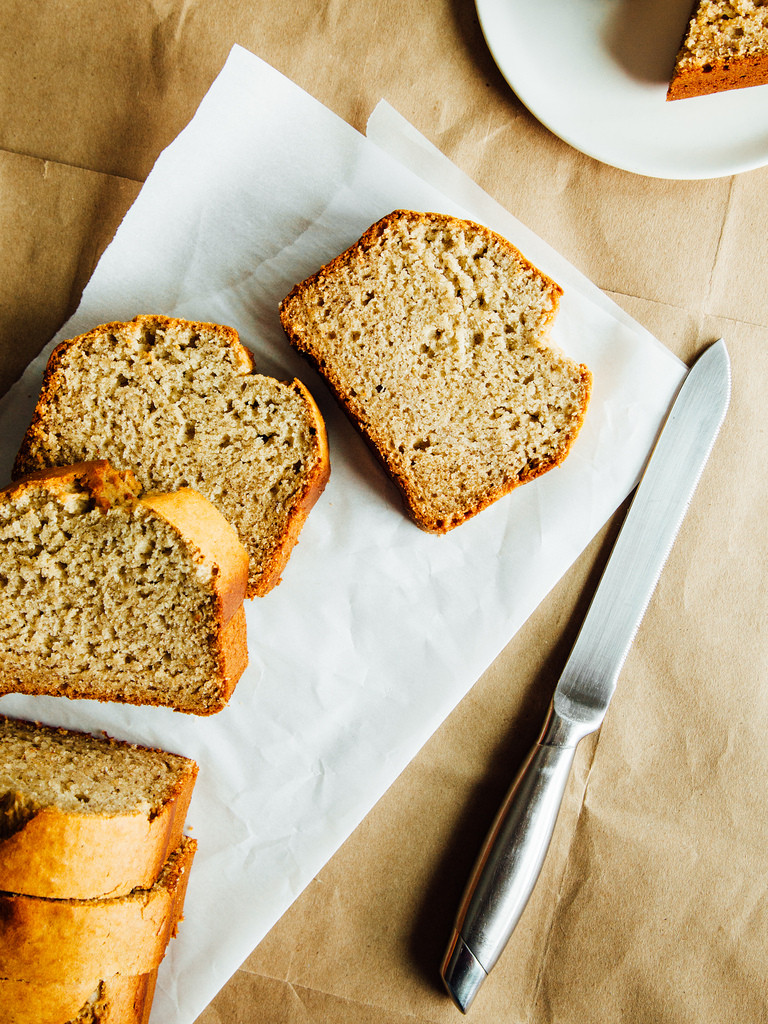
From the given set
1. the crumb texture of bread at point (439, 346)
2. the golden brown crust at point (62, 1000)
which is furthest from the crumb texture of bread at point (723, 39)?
the golden brown crust at point (62, 1000)

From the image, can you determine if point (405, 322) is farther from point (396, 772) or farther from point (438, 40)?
point (396, 772)

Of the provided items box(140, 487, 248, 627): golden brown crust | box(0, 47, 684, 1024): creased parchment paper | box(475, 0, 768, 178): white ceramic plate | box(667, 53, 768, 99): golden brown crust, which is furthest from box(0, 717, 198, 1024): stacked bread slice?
box(667, 53, 768, 99): golden brown crust

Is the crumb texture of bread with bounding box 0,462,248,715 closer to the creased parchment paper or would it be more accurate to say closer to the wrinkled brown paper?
the creased parchment paper

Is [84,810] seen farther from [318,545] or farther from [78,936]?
[318,545]

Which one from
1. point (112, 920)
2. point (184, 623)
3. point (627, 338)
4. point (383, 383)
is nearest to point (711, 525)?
point (627, 338)

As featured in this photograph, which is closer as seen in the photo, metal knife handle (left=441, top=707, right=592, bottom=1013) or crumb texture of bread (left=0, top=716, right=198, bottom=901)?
crumb texture of bread (left=0, top=716, right=198, bottom=901)

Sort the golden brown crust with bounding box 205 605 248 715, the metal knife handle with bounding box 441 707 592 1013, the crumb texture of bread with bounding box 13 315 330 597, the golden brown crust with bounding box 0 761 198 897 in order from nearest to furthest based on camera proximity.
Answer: the golden brown crust with bounding box 0 761 198 897 < the golden brown crust with bounding box 205 605 248 715 < the crumb texture of bread with bounding box 13 315 330 597 < the metal knife handle with bounding box 441 707 592 1013

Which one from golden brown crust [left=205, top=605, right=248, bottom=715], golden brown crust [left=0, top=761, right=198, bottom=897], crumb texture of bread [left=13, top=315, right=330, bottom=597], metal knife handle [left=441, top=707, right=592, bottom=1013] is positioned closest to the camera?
golden brown crust [left=0, top=761, right=198, bottom=897]
